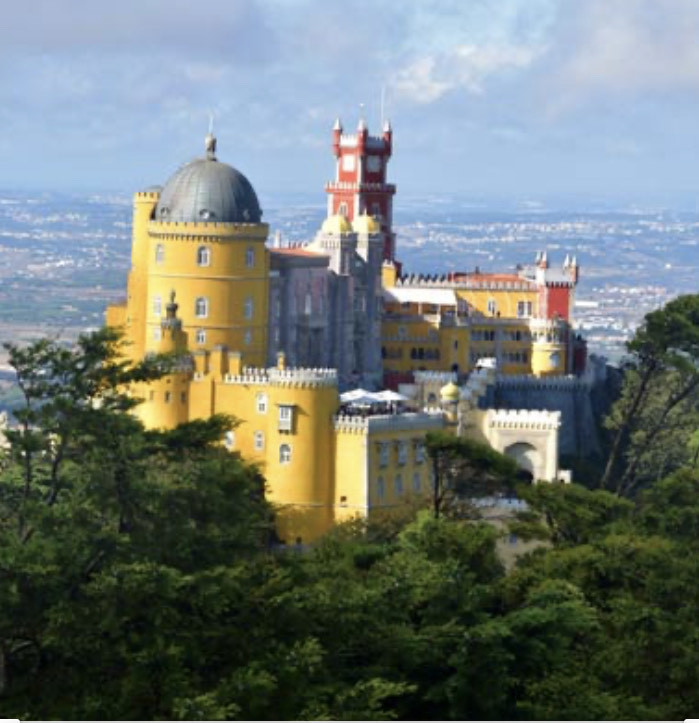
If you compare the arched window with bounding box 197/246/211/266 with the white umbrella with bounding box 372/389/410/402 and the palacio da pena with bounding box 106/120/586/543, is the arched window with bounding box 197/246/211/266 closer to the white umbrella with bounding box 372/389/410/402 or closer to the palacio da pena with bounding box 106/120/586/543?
the palacio da pena with bounding box 106/120/586/543

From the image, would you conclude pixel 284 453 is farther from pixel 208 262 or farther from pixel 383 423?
pixel 208 262

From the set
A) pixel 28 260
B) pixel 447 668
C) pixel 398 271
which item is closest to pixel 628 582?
pixel 447 668

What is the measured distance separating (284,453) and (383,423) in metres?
2.69

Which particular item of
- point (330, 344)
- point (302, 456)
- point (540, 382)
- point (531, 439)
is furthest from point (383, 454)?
point (540, 382)

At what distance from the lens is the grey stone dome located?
73750 mm

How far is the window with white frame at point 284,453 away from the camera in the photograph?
220ft

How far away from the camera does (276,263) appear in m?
76.9

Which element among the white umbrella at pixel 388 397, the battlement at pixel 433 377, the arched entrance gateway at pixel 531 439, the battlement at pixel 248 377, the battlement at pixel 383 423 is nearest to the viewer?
the battlement at pixel 383 423

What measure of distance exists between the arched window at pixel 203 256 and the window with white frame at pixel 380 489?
9747mm

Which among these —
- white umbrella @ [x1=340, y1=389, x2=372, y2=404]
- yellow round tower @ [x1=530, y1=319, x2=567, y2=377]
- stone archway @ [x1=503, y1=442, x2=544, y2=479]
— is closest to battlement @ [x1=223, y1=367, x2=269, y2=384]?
white umbrella @ [x1=340, y1=389, x2=372, y2=404]

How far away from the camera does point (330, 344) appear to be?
3172 inches

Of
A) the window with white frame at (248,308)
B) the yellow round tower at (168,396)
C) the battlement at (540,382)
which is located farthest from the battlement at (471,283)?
the yellow round tower at (168,396)

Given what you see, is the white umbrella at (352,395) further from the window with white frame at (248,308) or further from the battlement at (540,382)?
the battlement at (540,382)

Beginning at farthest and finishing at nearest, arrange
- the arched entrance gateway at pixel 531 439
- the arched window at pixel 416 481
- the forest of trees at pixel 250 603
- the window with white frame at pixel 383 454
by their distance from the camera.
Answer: the arched entrance gateway at pixel 531 439, the arched window at pixel 416 481, the window with white frame at pixel 383 454, the forest of trees at pixel 250 603
